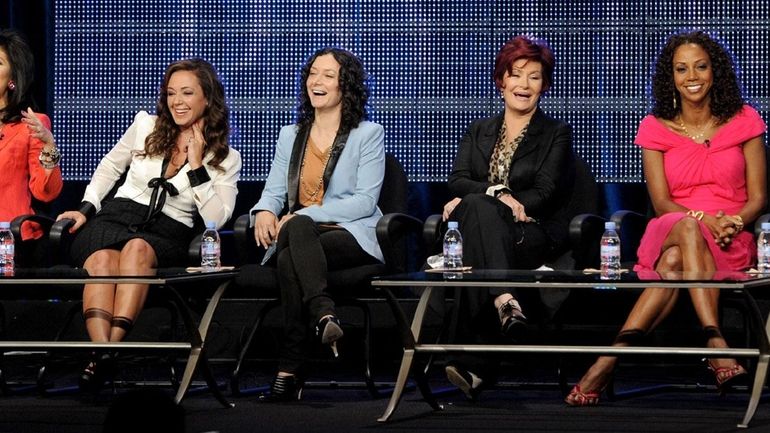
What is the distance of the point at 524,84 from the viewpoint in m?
5.13

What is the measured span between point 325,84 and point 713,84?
1595 mm

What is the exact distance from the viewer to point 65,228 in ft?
16.1

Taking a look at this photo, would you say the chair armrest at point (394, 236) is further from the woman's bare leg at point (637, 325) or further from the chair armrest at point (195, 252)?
the woman's bare leg at point (637, 325)

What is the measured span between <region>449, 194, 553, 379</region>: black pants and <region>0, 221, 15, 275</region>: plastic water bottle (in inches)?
67.8

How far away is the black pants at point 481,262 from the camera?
4.45 meters

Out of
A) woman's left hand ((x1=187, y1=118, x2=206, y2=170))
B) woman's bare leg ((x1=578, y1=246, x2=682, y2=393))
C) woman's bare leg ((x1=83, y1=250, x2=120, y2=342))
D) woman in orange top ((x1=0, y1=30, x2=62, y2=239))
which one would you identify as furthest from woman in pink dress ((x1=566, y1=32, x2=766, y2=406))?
woman in orange top ((x1=0, y1=30, x2=62, y2=239))

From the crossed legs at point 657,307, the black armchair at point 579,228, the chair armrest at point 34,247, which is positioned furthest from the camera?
the chair armrest at point 34,247

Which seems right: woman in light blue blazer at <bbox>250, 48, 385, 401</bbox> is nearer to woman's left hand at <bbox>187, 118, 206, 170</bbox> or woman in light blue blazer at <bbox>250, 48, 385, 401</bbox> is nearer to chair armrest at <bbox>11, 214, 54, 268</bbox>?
woman's left hand at <bbox>187, 118, 206, 170</bbox>

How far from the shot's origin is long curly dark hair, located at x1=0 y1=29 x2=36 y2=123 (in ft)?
17.8

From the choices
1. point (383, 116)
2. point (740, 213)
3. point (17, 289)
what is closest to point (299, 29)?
point (383, 116)

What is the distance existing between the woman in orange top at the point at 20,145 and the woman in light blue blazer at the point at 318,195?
95 cm

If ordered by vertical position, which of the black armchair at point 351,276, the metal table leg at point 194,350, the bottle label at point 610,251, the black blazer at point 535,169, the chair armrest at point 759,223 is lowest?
the metal table leg at point 194,350

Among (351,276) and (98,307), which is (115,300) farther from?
(351,276)

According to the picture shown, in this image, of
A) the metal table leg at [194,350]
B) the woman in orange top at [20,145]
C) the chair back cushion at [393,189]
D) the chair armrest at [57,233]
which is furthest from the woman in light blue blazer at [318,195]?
the woman in orange top at [20,145]
